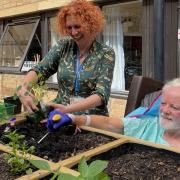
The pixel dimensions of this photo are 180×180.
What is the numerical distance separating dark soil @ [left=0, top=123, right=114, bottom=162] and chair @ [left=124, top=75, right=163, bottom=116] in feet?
3.95

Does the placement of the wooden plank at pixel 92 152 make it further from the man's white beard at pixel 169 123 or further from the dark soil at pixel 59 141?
the man's white beard at pixel 169 123

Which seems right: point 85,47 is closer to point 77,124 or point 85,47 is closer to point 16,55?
point 77,124

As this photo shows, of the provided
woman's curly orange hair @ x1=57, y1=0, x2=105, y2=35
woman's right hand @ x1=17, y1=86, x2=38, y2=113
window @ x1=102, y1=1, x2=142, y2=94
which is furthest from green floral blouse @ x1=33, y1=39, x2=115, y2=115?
window @ x1=102, y1=1, x2=142, y2=94

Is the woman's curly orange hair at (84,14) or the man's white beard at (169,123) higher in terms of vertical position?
the woman's curly orange hair at (84,14)

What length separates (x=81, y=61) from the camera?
2572mm

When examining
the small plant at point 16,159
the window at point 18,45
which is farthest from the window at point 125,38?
the small plant at point 16,159

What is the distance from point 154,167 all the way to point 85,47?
118cm

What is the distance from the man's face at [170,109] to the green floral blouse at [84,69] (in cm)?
39

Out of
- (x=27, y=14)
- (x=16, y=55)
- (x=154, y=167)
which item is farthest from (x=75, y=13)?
(x=16, y=55)

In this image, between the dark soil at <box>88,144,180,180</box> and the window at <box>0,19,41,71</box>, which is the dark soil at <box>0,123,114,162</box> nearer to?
the dark soil at <box>88,144,180,180</box>

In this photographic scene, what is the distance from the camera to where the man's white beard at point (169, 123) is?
87.3 inches

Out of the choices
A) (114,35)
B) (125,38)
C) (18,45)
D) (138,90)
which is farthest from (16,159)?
(18,45)

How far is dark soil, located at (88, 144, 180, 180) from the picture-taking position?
4.98ft

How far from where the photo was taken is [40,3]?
24.2ft
